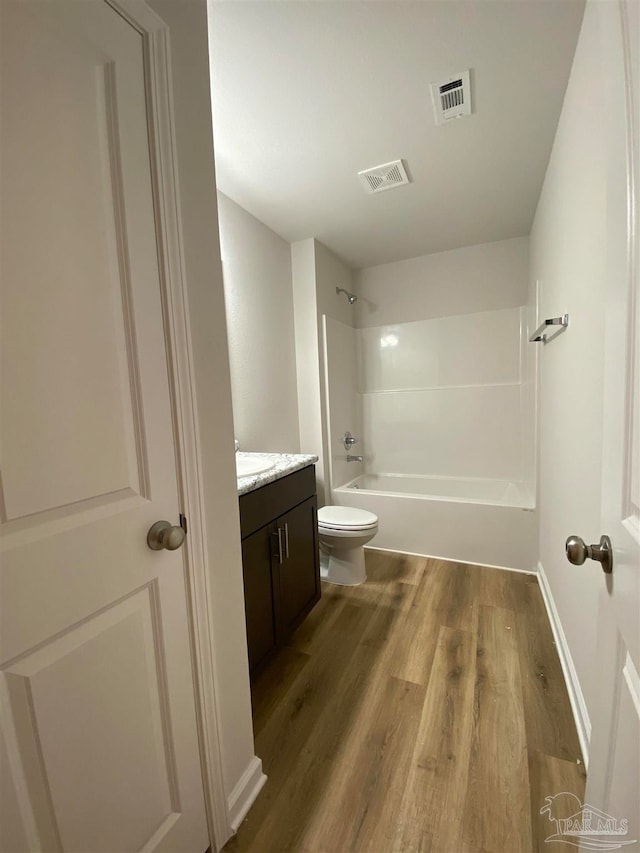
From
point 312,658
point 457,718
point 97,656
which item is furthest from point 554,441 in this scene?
point 97,656

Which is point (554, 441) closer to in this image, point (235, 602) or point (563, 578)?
point (563, 578)

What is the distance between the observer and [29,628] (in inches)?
21.1

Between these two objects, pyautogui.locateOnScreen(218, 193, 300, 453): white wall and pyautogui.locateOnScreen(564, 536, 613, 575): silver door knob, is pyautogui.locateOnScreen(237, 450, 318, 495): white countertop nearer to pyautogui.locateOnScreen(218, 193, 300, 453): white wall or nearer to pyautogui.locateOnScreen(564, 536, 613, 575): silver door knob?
pyautogui.locateOnScreen(218, 193, 300, 453): white wall

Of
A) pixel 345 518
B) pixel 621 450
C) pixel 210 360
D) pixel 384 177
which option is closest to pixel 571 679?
pixel 345 518

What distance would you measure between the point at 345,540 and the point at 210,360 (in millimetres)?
1580

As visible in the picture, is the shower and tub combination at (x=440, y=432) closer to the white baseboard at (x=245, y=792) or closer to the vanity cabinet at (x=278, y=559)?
the vanity cabinet at (x=278, y=559)

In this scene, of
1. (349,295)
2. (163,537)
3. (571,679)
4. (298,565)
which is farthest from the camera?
(349,295)

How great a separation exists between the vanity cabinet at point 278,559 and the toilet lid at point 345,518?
22 cm

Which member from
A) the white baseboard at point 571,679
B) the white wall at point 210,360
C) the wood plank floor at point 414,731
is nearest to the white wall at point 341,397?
the wood plank floor at point 414,731

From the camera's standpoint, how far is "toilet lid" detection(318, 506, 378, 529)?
210 cm

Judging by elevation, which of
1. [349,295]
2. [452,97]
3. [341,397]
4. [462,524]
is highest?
[452,97]

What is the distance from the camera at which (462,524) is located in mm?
2422

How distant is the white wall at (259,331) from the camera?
208 centimetres

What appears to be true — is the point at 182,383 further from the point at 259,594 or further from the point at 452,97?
the point at 452,97
